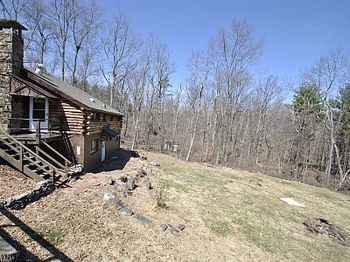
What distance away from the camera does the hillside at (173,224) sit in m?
7.06

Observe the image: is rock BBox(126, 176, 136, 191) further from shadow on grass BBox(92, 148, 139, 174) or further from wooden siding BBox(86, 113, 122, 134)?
wooden siding BBox(86, 113, 122, 134)

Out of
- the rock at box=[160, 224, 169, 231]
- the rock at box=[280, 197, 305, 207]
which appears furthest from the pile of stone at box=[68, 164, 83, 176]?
the rock at box=[280, 197, 305, 207]

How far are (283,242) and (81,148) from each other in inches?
367

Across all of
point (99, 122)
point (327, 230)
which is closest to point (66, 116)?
point (99, 122)

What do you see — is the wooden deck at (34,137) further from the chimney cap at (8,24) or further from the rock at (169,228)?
the rock at (169,228)

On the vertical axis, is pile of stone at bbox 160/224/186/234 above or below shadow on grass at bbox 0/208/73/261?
below

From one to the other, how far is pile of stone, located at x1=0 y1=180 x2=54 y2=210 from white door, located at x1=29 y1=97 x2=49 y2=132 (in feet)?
13.4

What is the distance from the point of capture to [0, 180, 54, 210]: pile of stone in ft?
25.0

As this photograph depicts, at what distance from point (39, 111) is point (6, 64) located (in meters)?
2.40

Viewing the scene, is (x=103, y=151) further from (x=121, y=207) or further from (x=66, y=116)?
(x=121, y=207)

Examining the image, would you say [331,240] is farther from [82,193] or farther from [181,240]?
[82,193]

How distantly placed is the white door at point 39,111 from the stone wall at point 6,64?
1.01 meters

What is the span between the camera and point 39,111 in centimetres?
1290

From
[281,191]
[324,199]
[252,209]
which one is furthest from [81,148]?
[324,199]
